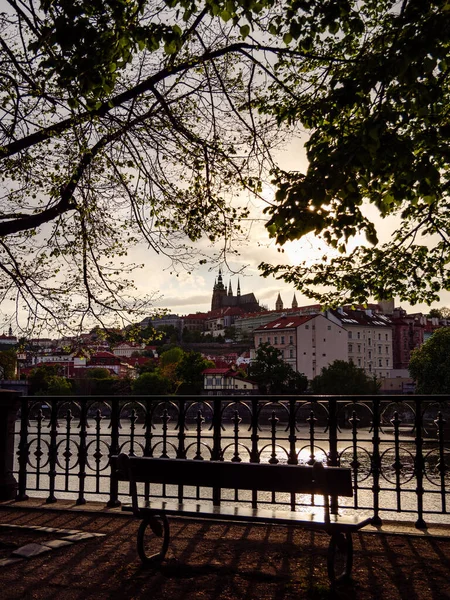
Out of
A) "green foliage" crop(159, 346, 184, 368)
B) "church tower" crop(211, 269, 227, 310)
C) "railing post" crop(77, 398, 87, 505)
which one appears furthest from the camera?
"church tower" crop(211, 269, 227, 310)

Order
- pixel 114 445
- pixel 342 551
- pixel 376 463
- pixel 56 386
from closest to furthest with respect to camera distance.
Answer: pixel 342 551
pixel 376 463
pixel 114 445
pixel 56 386

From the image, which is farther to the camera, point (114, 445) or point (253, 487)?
A: point (114, 445)

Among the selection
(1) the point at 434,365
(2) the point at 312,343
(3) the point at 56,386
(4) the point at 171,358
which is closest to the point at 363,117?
(1) the point at 434,365

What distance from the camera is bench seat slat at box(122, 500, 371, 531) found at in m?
3.69

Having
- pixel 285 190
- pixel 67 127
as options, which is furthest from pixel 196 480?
pixel 67 127

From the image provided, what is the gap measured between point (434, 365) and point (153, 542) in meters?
56.5

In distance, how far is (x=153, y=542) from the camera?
4727mm

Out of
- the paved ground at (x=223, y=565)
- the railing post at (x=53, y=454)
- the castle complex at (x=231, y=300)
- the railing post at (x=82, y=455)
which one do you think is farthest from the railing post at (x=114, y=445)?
the castle complex at (x=231, y=300)

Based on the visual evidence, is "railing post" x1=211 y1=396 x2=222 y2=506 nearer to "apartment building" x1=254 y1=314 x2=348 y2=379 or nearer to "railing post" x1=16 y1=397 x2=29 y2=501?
"railing post" x1=16 y1=397 x2=29 y2=501

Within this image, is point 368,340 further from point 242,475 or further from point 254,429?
point 242,475

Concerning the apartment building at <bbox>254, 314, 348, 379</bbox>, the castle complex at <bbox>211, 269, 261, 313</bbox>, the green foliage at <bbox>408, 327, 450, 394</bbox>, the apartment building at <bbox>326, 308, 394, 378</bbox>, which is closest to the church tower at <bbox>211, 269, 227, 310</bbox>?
the castle complex at <bbox>211, 269, 261, 313</bbox>

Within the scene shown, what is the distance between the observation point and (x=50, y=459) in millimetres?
6949

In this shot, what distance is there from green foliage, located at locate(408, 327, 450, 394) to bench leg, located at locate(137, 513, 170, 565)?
5406cm

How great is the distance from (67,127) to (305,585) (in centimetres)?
603
